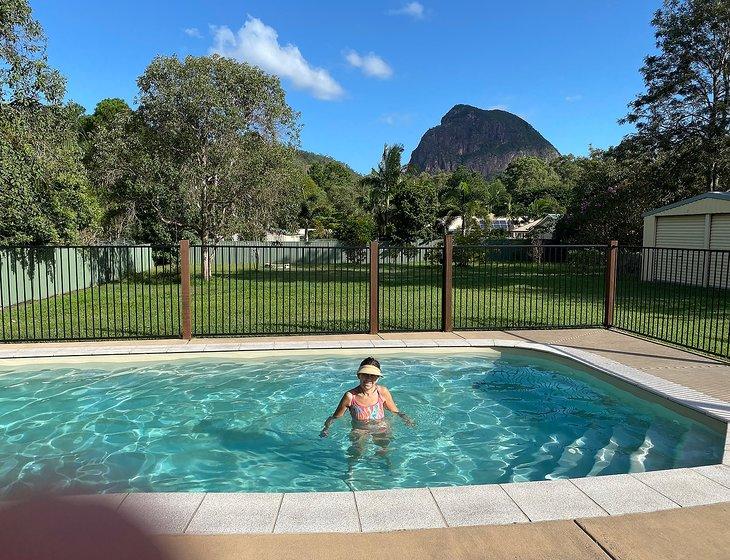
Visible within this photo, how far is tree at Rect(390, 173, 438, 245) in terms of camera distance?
125ft

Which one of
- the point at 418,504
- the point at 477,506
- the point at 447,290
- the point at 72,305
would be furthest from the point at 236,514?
the point at 72,305

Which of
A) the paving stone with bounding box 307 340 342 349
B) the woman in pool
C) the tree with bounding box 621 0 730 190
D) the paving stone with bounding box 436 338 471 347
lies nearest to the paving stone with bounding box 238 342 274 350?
the paving stone with bounding box 307 340 342 349

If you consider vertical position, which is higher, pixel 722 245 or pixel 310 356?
pixel 722 245

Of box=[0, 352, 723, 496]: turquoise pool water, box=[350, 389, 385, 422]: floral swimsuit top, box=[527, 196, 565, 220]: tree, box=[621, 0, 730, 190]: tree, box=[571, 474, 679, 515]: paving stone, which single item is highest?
box=[621, 0, 730, 190]: tree

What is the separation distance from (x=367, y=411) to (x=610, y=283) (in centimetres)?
709

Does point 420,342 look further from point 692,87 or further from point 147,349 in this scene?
point 692,87

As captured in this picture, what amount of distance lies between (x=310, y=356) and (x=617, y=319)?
7000mm

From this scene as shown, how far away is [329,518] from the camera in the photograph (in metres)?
3.18

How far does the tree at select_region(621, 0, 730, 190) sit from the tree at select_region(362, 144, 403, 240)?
17.4 m

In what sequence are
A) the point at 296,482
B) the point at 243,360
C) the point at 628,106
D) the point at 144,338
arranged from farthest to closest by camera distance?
the point at 628,106 → the point at 144,338 → the point at 243,360 → the point at 296,482

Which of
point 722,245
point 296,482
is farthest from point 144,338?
point 722,245

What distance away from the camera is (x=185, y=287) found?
30.0 ft

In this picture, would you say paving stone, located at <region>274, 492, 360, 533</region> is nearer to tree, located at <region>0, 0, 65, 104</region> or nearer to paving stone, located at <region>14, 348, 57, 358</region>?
paving stone, located at <region>14, 348, 57, 358</region>

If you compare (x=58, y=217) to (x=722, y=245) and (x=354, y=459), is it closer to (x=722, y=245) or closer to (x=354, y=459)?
(x=354, y=459)
